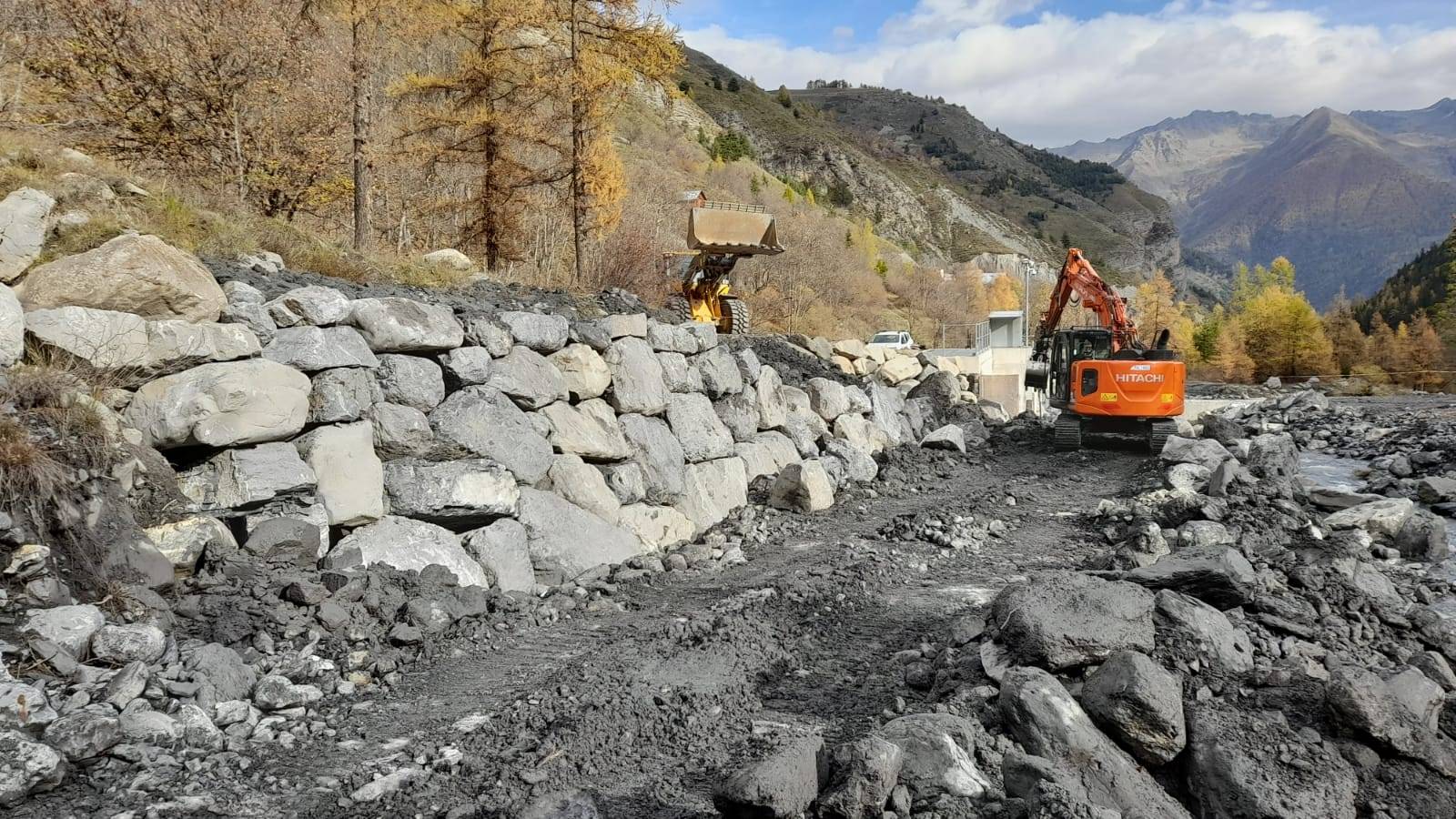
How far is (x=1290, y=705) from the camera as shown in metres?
3.84

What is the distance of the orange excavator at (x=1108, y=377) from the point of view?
599 inches

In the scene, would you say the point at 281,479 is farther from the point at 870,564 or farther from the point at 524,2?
the point at 524,2

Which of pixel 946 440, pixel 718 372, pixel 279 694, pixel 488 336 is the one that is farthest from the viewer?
pixel 946 440

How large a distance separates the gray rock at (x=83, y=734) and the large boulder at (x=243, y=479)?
1.99 m

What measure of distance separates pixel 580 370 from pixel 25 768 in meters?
6.11

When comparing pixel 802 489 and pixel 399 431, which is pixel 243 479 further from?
pixel 802 489

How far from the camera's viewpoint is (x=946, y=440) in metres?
15.8

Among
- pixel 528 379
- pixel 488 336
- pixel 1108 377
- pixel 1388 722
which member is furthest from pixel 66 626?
pixel 1108 377

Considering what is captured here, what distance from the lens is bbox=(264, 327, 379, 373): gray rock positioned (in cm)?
650

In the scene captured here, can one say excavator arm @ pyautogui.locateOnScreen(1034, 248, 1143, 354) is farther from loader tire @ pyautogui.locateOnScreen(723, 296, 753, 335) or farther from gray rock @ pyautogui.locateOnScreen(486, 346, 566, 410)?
gray rock @ pyautogui.locateOnScreen(486, 346, 566, 410)

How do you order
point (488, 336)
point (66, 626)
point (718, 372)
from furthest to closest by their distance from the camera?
point (718, 372), point (488, 336), point (66, 626)

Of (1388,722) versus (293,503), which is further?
(293,503)

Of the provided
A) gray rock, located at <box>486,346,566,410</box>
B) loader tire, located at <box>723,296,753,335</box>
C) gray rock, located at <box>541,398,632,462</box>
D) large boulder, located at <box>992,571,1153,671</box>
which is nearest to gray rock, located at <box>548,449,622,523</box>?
gray rock, located at <box>541,398,632,462</box>

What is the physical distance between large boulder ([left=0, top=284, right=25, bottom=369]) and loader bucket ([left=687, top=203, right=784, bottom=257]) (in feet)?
38.6
